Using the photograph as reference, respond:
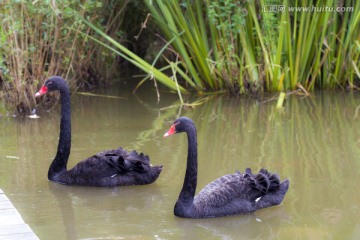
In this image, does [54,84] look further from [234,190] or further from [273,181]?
[273,181]

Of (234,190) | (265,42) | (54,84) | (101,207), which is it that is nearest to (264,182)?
(234,190)

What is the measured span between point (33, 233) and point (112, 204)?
44.2 inches

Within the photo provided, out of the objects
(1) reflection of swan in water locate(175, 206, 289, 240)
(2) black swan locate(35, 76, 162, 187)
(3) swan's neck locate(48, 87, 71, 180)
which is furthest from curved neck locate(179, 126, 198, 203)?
(3) swan's neck locate(48, 87, 71, 180)

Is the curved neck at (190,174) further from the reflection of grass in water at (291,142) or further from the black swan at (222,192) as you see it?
the reflection of grass in water at (291,142)

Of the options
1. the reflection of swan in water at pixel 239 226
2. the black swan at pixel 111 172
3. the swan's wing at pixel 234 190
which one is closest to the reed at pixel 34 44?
the black swan at pixel 111 172

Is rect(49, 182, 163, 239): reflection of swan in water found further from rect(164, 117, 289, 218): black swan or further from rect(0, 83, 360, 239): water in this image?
rect(164, 117, 289, 218): black swan

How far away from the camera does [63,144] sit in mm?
6355

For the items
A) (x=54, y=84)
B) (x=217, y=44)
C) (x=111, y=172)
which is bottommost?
(x=111, y=172)

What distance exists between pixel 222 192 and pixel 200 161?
4.40ft

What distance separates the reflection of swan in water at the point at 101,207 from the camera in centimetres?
506

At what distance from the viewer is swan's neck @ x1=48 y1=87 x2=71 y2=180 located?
6.28 metres

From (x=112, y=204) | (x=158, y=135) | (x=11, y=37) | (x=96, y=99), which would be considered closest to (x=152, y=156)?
(x=158, y=135)

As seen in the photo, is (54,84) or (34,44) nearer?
(54,84)

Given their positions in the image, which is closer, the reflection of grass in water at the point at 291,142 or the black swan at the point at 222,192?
the black swan at the point at 222,192
